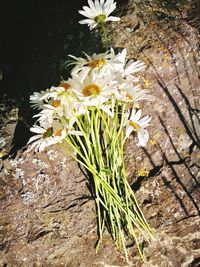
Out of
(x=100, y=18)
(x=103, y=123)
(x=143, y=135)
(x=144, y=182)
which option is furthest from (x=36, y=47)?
(x=144, y=182)

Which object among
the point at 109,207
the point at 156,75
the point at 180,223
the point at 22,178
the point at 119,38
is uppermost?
the point at 119,38

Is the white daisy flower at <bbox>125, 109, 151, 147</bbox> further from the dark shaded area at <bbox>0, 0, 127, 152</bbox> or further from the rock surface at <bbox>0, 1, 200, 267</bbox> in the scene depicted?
the dark shaded area at <bbox>0, 0, 127, 152</bbox>

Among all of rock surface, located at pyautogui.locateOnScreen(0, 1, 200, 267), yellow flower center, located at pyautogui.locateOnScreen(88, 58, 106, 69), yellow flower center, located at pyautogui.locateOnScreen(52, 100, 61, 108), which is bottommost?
rock surface, located at pyautogui.locateOnScreen(0, 1, 200, 267)

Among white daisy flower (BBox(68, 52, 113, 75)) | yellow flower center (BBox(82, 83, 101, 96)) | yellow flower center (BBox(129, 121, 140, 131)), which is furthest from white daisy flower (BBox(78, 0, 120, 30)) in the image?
yellow flower center (BBox(129, 121, 140, 131))

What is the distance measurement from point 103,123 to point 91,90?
270mm

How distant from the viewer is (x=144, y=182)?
188 centimetres

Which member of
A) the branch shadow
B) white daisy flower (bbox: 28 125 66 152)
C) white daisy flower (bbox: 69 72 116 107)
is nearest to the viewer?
white daisy flower (bbox: 69 72 116 107)

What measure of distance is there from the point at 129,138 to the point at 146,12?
0.63 metres

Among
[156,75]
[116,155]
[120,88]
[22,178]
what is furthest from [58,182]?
[156,75]

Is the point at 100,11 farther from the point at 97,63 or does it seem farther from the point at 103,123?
the point at 103,123

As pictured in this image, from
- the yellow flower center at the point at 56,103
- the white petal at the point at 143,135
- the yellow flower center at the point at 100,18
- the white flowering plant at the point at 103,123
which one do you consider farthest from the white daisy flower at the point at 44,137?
the yellow flower center at the point at 100,18

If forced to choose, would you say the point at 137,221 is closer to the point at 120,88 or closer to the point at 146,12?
the point at 120,88

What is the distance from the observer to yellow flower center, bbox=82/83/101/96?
1518 millimetres

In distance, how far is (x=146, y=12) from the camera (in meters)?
1.98
